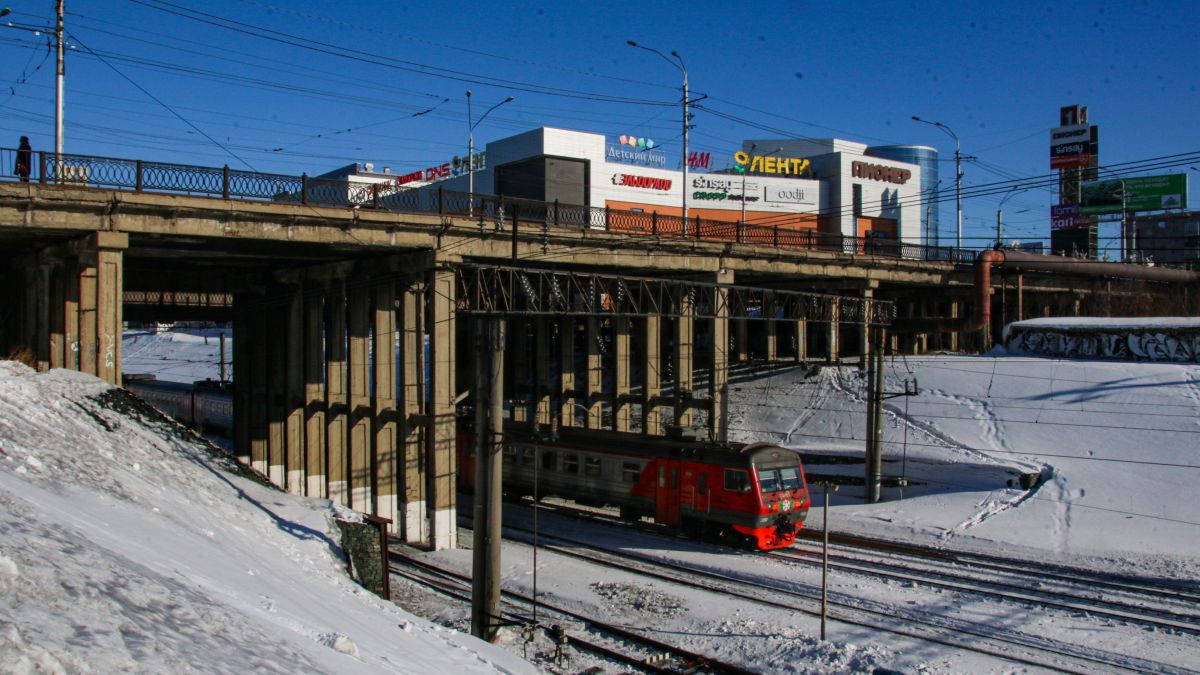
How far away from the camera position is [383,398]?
25.5 metres

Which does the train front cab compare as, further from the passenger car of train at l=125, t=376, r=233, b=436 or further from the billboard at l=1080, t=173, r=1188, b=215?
the billboard at l=1080, t=173, r=1188, b=215

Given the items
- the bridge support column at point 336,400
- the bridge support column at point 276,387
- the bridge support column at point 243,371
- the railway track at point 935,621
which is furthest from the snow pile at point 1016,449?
the bridge support column at point 243,371

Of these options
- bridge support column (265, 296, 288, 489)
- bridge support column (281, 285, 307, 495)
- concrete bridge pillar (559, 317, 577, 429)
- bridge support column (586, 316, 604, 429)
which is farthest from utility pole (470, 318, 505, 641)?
bridge support column (265, 296, 288, 489)

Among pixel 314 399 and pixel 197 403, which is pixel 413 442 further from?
pixel 197 403

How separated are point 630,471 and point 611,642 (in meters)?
8.85

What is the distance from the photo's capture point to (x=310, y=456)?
29.4 m

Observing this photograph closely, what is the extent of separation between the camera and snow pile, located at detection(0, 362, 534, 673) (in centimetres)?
636

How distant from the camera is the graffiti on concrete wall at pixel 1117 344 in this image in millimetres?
34594

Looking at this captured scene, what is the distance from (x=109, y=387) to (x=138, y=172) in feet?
15.7

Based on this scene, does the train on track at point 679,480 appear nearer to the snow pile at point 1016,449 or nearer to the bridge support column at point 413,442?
the bridge support column at point 413,442

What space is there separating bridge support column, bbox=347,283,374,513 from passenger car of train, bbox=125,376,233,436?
1607 centimetres

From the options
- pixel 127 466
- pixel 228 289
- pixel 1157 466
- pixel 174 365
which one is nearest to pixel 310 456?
pixel 228 289

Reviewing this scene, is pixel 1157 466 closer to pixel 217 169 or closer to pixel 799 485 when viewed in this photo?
pixel 799 485

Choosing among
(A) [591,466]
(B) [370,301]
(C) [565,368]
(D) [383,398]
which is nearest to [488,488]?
(A) [591,466]
